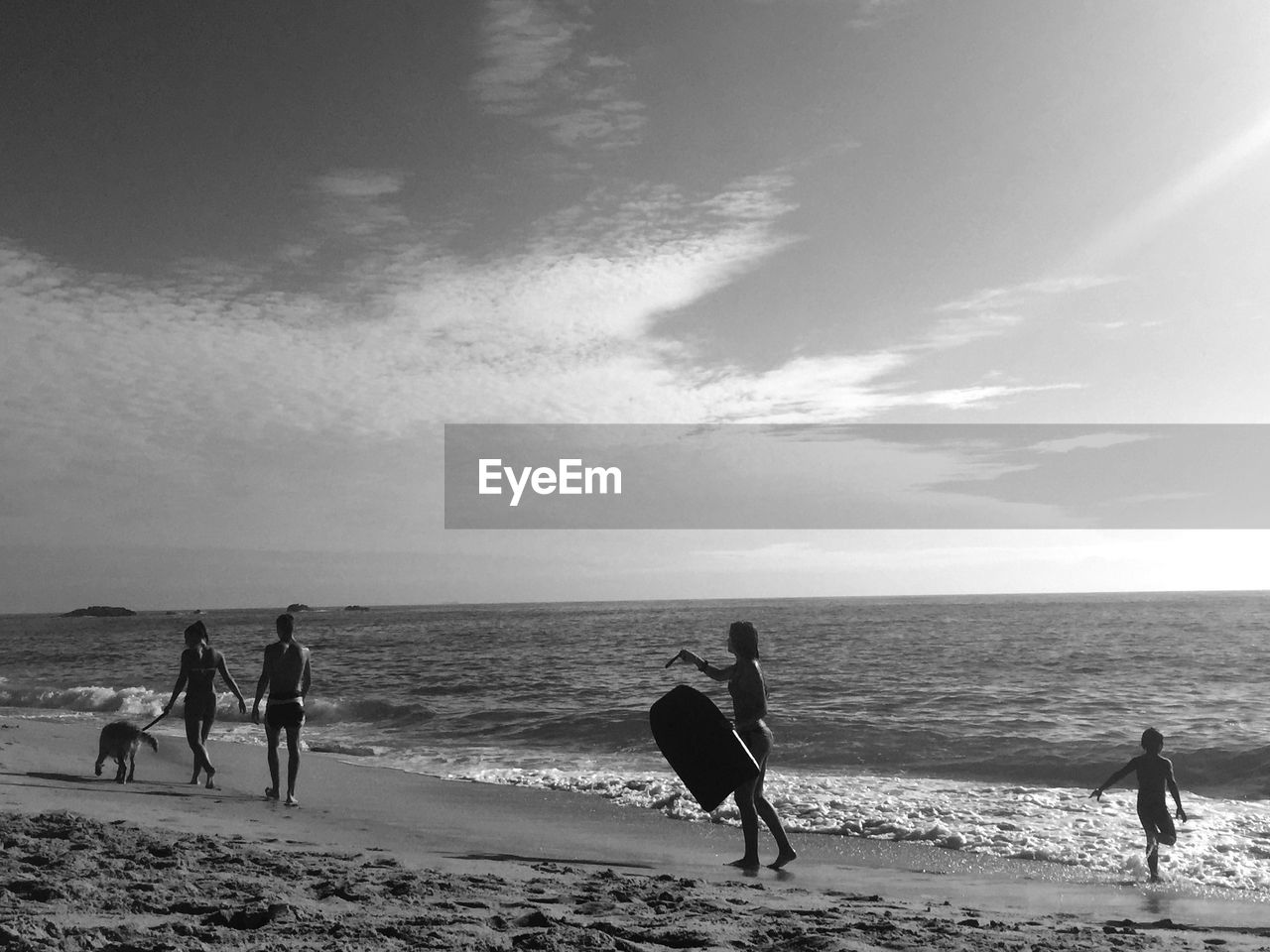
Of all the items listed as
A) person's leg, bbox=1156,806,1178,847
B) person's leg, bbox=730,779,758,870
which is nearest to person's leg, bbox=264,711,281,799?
person's leg, bbox=730,779,758,870

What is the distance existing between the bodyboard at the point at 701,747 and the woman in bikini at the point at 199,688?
5.03 meters

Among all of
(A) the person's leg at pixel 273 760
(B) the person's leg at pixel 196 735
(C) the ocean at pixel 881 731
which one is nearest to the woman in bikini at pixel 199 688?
(B) the person's leg at pixel 196 735

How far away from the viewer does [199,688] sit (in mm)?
10234

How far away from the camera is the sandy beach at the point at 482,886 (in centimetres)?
480

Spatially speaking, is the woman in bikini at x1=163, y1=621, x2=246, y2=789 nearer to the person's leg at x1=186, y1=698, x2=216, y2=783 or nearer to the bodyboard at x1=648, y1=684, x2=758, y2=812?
the person's leg at x1=186, y1=698, x2=216, y2=783

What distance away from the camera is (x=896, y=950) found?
16.3 feet

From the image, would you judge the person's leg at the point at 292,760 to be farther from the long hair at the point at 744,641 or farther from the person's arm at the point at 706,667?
the long hair at the point at 744,641

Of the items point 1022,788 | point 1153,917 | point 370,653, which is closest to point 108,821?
point 1153,917

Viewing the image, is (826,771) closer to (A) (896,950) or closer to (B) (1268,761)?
(B) (1268,761)

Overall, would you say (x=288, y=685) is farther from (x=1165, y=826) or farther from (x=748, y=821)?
(x=1165, y=826)

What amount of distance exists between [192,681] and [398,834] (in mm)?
3513

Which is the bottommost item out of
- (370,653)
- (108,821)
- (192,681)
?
(370,653)

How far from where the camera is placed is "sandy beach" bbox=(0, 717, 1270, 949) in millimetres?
4801

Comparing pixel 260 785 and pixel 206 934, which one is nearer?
pixel 206 934
